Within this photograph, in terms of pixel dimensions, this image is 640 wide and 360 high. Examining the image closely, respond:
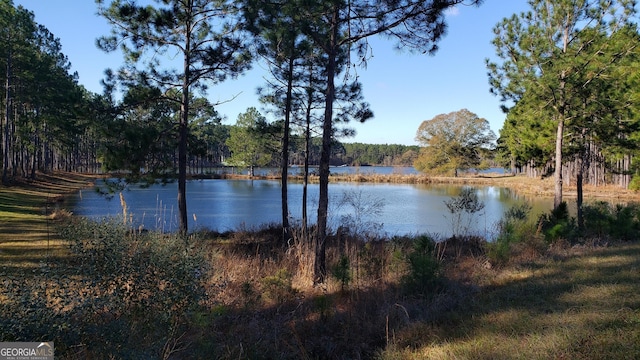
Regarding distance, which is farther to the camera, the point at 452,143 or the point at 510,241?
the point at 452,143

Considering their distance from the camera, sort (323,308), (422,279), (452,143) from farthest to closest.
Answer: (452,143) < (422,279) < (323,308)

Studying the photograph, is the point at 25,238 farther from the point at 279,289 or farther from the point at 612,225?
the point at 612,225

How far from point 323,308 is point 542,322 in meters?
2.34

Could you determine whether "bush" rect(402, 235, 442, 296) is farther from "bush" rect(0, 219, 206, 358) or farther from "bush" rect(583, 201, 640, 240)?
"bush" rect(583, 201, 640, 240)

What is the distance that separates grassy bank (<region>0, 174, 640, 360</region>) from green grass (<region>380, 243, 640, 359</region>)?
0.05 feet

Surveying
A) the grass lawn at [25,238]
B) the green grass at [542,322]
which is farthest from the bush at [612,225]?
the grass lawn at [25,238]

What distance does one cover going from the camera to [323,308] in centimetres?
491

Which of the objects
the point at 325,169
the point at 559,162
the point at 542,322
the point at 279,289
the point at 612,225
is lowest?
the point at 279,289

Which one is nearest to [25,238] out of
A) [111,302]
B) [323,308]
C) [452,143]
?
[111,302]

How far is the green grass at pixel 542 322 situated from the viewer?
3.48m

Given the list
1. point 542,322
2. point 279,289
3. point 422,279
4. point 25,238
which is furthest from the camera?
point 25,238

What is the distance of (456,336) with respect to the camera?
4074 millimetres

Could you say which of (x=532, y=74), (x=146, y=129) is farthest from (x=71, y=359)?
(x=532, y=74)

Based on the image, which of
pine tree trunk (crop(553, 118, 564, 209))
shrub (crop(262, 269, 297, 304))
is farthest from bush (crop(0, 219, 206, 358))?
pine tree trunk (crop(553, 118, 564, 209))
